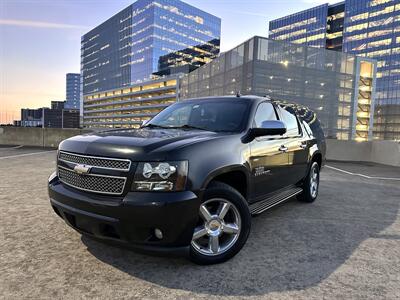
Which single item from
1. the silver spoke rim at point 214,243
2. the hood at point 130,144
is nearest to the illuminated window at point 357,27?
the hood at point 130,144

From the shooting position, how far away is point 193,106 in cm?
441

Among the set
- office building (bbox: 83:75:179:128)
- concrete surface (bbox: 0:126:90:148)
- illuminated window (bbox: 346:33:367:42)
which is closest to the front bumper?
concrete surface (bbox: 0:126:90:148)

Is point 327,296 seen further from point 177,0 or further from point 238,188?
point 177,0

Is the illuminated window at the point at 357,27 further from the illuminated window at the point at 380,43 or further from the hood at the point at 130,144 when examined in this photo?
the hood at the point at 130,144

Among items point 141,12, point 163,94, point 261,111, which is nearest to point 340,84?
point 261,111

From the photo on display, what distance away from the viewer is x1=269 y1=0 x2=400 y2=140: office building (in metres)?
94.4

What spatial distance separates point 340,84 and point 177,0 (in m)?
111

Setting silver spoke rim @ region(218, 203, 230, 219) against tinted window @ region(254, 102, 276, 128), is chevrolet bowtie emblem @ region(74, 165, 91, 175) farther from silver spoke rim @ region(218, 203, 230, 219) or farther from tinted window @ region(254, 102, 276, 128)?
tinted window @ region(254, 102, 276, 128)

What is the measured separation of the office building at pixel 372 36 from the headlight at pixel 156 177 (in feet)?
343

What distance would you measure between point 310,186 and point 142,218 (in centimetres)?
399

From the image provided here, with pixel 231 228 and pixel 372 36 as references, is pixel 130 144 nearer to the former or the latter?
pixel 231 228

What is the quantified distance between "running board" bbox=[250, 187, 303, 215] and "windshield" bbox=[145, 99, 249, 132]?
0.96 metres

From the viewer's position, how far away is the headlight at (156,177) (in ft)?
8.34

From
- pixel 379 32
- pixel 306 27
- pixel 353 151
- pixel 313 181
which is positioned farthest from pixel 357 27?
pixel 313 181
